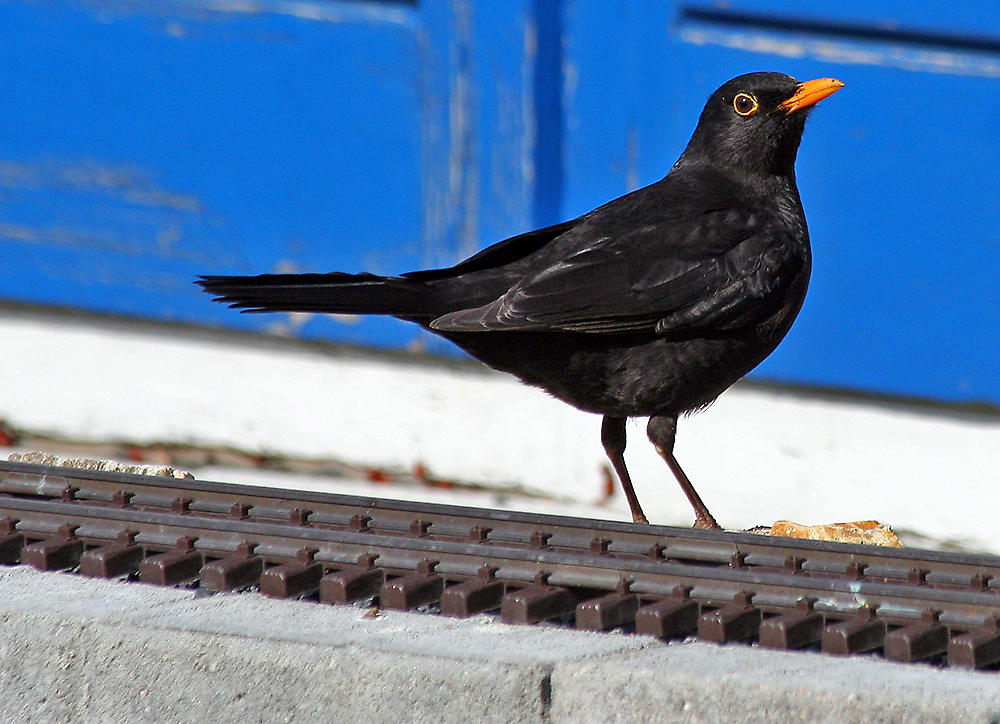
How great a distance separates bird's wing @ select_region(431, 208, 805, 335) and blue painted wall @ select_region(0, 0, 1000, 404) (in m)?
1.60

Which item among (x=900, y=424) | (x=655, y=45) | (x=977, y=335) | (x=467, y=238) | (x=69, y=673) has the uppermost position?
(x=655, y=45)

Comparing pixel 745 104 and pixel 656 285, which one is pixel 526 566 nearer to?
pixel 656 285

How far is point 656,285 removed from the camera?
3842 millimetres

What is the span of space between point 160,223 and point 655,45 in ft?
7.32

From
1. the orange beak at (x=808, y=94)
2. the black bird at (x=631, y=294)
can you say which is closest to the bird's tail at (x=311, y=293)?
the black bird at (x=631, y=294)

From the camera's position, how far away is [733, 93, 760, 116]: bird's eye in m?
4.18

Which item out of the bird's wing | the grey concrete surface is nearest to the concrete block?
the grey concrete surface

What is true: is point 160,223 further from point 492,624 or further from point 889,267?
point 492,624

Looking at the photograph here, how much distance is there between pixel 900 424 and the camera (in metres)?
5.48

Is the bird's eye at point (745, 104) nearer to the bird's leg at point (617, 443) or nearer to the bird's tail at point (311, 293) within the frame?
the bird's leg at point (617, 443)

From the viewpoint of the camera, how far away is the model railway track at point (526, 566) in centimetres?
288

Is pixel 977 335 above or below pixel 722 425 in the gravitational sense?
above

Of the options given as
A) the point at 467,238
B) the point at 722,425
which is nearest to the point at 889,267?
the point at 722,425

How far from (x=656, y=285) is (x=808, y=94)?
76 cm
